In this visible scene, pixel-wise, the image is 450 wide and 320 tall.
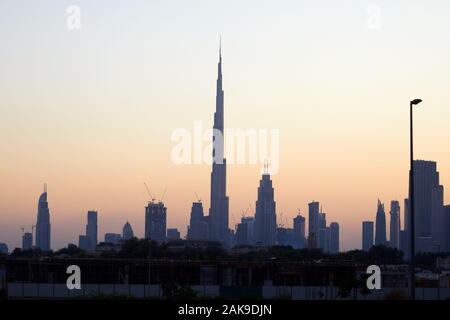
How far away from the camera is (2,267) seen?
132875 mm

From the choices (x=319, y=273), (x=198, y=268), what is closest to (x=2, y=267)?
(x=198, y=268)

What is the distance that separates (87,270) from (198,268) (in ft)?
72.4

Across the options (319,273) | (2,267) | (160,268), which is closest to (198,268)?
(160,268)

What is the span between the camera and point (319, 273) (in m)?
131
